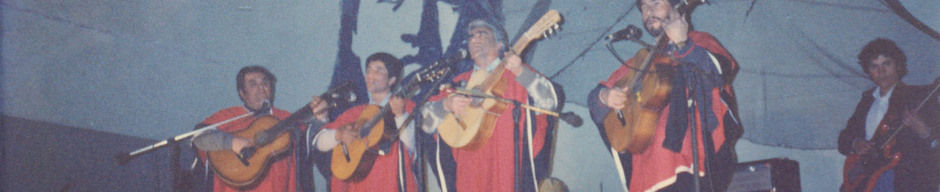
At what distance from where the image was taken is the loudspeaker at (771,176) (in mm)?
3242

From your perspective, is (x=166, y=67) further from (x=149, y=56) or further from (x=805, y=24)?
(x=805, y=24)

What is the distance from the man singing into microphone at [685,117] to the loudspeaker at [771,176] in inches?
4.1

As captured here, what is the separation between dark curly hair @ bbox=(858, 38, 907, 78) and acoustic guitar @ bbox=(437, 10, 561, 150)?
1518 millimetres

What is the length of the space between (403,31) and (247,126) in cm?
120

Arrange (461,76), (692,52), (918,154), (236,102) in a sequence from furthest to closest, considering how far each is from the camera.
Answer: (236,102) < (461,76) < (692,52) < (918,154)

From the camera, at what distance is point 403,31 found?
5.13 metres

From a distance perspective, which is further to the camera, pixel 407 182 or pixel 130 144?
pixel 130 144

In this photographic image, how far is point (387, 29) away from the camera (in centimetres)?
515

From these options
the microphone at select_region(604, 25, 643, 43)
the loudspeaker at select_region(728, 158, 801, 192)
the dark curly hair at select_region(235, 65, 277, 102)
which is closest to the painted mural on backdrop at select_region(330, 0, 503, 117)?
the dark curly hair at select_region(235, 65, 277, 102)

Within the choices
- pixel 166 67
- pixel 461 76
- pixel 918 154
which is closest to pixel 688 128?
pixel 918 154

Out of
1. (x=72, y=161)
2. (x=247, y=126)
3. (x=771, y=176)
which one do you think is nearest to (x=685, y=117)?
(x=771, y=176)

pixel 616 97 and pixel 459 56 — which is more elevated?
pixel 459 56

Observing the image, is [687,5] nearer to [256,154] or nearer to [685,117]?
[685,117]

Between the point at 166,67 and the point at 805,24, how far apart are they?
4.10m
